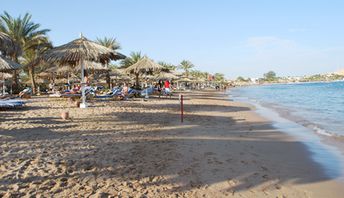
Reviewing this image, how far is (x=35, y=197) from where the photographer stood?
391 cm

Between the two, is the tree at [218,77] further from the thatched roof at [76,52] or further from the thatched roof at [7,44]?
the thatched roof at [76,52]

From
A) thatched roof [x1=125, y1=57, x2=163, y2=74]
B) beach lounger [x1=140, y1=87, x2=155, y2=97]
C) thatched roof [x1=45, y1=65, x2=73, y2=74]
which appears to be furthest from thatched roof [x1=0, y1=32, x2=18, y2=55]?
beach lounger [x1=140, y1=87, x2=155, y2=97]

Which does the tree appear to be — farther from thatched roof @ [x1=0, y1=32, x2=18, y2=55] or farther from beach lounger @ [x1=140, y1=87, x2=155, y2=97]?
thatched roof @ [x1=0, y1=32, x2=18, y2=55]

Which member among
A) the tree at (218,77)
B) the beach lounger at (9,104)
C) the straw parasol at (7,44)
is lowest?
the beach lounger at (9,104)

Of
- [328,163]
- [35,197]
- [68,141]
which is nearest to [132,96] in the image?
[68,141]

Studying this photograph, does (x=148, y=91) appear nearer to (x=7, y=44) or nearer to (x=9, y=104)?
(x=7, y=44)

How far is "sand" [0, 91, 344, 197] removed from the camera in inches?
174

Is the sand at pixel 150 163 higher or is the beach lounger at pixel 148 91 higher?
the beach lounger at pixel 148 91

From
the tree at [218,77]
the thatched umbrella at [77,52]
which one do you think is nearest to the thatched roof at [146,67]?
the thatched umbrella at [77,52]

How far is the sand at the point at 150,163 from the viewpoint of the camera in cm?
443

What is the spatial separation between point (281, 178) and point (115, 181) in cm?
260

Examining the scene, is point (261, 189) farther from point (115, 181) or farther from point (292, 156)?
point (292, 156)

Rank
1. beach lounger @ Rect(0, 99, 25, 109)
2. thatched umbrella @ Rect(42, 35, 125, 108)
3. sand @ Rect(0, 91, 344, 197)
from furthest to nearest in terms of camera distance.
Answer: thatched umbrella @ Rect(42, 35, 125, 108)
beach lounger @ Rect(0, 99, 25, 109)
sand @ Rect(0, 91, 344, 197)

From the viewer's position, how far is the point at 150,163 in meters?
5.64
